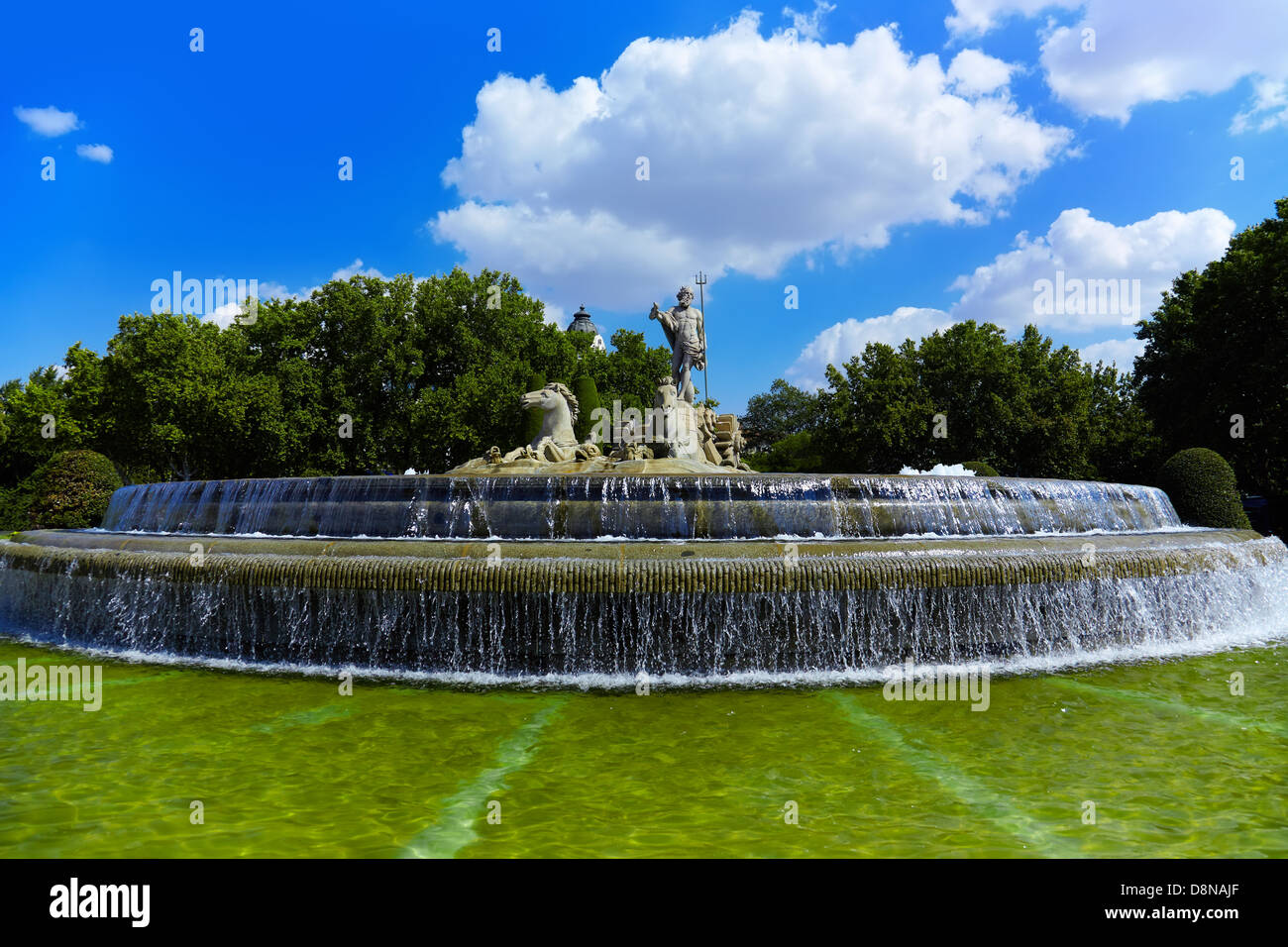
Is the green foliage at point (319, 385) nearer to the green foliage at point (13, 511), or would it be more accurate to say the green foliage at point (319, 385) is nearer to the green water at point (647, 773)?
the green foliage at point (13, 511)

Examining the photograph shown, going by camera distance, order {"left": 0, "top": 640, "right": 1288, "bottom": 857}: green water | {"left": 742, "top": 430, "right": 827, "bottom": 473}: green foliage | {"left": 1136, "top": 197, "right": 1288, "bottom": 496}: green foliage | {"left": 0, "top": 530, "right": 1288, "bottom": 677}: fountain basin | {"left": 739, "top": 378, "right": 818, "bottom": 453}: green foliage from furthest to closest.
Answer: {"left": 739, "top": 378, "right": 818, "bottom": 453}: green foliage < {"left": 742, "top": 430, "right": 827, "bottom": 473}: green foliage < {"left": 1136, "top": 197, "right": 1288, "bottom": 496}: green foliage < {"left": 0, "top": 530, "right": 1288, "bottom": 677}: fountain basin < {"left": 0, "top": 640, "right": 1288, "bottom": 857}: green water

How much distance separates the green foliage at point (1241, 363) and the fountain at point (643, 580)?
19.5 m

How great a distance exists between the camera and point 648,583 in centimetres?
752

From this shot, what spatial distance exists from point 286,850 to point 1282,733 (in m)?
7.17

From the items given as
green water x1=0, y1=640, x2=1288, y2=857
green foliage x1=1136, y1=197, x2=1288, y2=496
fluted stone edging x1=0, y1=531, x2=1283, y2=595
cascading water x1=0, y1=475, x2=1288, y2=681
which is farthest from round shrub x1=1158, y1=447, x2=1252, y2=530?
green water x1=0, y1=640, x2=1288, y2=857

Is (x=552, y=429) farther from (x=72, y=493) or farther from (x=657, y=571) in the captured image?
(x=72, y=493)

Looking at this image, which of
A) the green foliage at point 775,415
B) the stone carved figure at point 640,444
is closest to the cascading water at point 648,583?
the stone carved figure at point 640,444

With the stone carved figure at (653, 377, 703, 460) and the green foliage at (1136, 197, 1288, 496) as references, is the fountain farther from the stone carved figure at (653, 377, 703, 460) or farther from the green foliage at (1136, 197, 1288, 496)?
the green foliage at (1136, 197, 1288, 496)

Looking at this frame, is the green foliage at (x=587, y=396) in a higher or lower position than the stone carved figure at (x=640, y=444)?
higher

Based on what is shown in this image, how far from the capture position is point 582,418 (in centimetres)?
3838

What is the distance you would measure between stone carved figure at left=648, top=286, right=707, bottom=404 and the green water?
13.2 metres

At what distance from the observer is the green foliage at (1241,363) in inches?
1024

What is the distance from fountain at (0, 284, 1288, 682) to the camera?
7.73 metres
